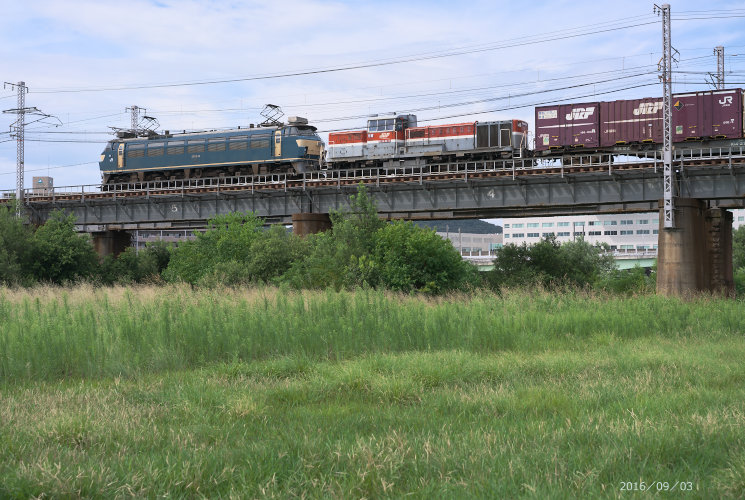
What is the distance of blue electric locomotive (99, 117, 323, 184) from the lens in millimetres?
45625

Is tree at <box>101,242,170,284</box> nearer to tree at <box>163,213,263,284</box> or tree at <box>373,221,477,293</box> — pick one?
tree at <box>163,213,263,284</box>

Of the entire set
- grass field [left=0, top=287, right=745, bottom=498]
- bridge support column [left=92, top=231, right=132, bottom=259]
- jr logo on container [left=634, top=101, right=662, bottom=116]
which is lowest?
grass field [left=0, top=287, right=745, bottom=498]

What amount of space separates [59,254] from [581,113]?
3215 cm

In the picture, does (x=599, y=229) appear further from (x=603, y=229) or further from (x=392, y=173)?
(x=392, y=173)

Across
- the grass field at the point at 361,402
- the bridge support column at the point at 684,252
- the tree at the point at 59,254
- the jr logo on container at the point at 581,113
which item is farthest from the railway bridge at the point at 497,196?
the grass field at the point at 361,402

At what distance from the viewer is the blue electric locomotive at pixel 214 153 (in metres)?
45.6

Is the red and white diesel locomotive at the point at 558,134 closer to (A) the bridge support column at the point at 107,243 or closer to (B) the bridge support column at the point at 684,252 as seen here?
(B) the bridge support column at the point at 684,252

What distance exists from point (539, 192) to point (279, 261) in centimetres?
1476

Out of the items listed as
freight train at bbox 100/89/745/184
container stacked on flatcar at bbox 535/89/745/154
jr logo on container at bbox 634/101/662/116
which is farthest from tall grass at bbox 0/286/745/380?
jr logo on container at bbox 634/101/662/116

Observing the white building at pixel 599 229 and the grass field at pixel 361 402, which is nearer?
the grass field at pixel 361 402

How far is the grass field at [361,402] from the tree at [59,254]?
87.0 feet

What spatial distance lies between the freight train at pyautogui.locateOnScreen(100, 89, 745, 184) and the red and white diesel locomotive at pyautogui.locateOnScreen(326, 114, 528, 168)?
0.20ft

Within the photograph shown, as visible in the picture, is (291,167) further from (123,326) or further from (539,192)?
(123,326)

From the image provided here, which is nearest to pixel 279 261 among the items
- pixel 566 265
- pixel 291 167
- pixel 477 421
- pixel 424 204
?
pixel 424 204
